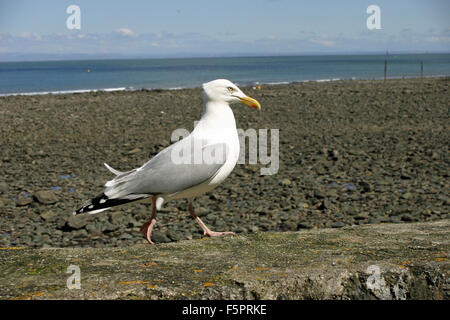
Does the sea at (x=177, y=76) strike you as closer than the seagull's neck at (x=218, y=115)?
No

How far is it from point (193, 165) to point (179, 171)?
145 millimetres

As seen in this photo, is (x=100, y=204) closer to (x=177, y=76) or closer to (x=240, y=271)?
(x=240, y=271)

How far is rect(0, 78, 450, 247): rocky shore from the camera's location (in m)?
7.20

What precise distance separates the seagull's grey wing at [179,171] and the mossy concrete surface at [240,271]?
30.2 inches

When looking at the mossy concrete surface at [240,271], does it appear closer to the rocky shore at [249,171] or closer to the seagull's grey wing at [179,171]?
the seagull's grey wing at [179,171]

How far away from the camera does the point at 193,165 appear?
4.40 m

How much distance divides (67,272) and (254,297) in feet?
3.93

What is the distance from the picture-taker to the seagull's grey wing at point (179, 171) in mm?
4387

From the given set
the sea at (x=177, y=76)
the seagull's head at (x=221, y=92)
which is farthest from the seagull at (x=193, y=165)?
the sea at (x=177, y=76)

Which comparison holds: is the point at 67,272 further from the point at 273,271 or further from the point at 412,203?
the point at 412,203

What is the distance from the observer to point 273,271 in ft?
10.1

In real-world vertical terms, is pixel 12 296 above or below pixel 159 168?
below

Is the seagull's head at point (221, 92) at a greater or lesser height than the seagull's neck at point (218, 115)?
greater
